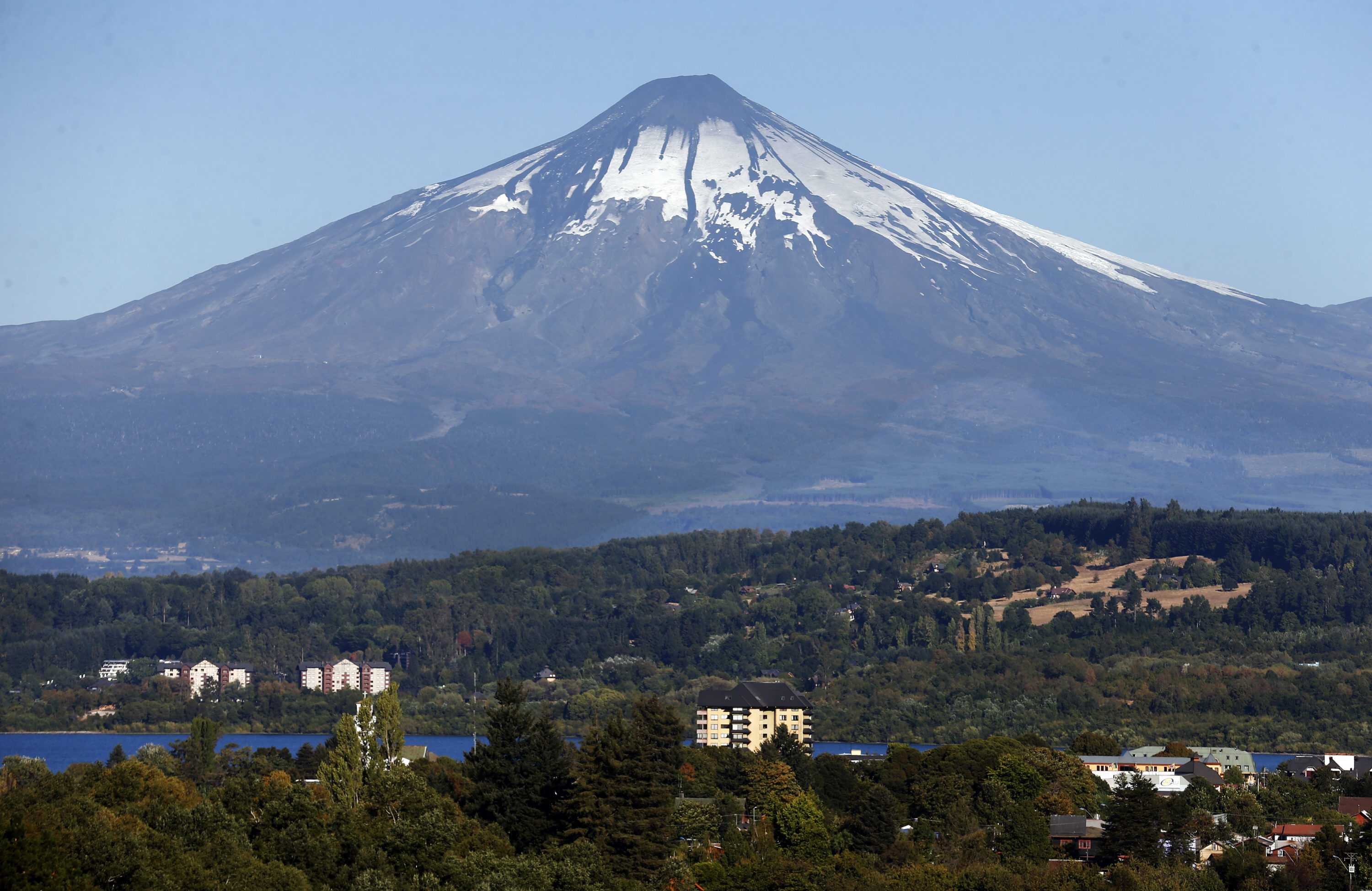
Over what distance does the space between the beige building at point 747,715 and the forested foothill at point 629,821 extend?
24633 millimetres

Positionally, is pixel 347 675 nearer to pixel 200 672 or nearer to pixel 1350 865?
pixel 200 672

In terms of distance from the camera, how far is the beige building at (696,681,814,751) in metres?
98.9

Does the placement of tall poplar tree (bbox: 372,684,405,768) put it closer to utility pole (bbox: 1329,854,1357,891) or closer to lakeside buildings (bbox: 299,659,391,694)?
utility pole (bbox: 1329,854,1357,891)

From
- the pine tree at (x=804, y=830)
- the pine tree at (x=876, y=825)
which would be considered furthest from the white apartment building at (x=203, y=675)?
the pine tree at (x=876, y=825)

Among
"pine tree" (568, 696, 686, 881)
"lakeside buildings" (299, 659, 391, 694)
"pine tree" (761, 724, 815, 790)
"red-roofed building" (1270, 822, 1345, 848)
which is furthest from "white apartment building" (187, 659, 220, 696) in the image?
"pine tree" (568, 696, 686, 881)

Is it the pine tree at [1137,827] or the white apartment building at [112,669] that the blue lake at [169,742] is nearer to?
the white apartment building at [112,669]

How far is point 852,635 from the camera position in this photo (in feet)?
549

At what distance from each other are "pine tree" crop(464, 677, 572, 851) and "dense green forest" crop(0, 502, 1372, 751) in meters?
65.3

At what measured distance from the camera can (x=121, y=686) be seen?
491 feet

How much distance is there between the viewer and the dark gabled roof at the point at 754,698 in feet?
331

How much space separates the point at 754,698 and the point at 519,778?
49.4 metres

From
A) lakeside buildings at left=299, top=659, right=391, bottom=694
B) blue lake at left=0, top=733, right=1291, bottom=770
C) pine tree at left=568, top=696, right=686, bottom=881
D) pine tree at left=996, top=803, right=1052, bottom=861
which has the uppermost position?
pine tree at left=568, top=696, right=686, bottom=881

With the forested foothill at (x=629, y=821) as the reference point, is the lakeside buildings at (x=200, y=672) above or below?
below

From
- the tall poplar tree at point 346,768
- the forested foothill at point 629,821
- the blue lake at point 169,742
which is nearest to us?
the forested foothill at point 629,821
